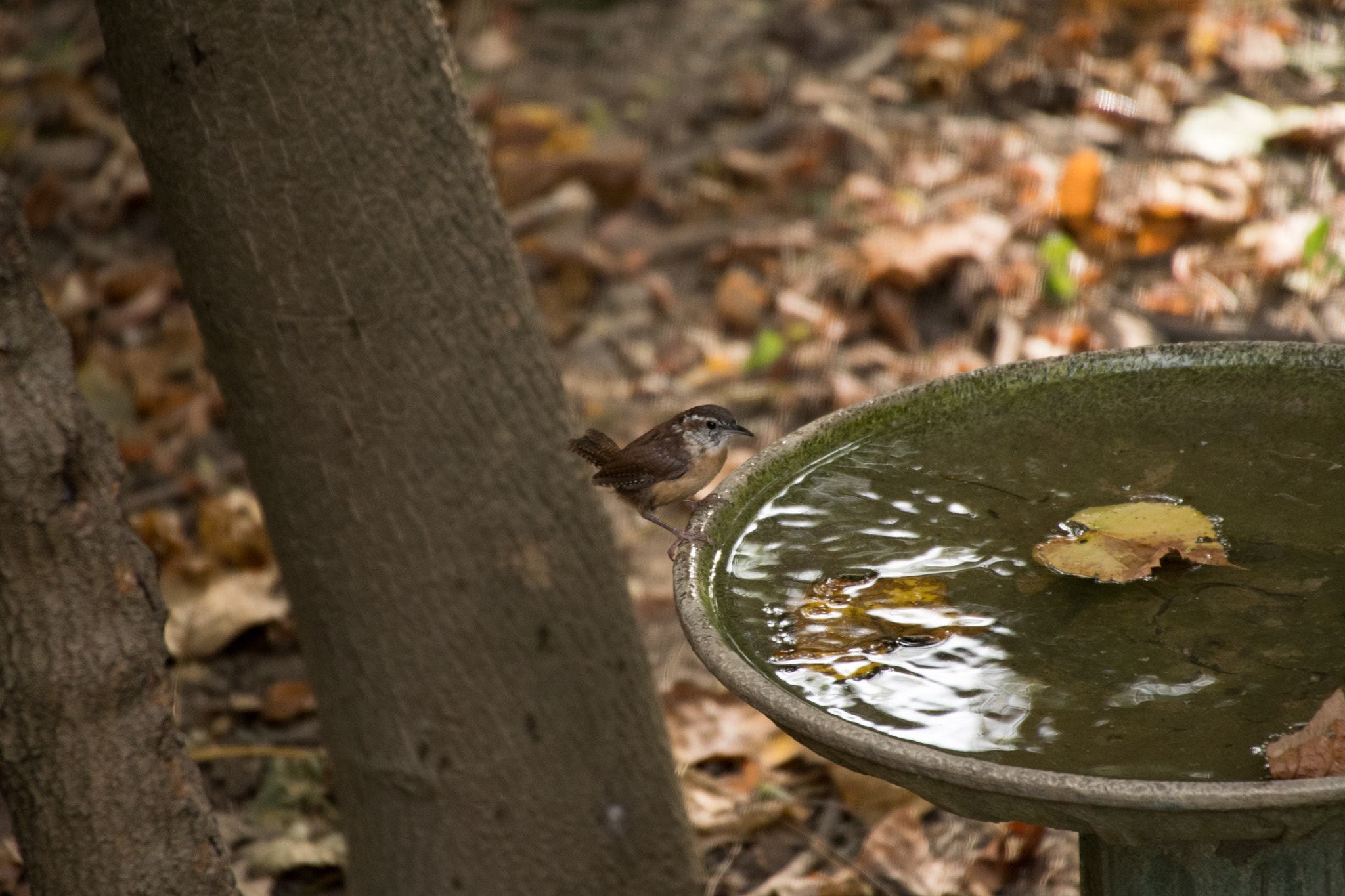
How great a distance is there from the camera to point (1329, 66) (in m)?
6.66

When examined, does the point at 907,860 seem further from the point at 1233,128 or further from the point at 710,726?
the point at 1233,128

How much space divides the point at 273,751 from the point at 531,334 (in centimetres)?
180

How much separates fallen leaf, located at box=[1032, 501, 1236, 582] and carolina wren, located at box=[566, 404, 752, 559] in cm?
90

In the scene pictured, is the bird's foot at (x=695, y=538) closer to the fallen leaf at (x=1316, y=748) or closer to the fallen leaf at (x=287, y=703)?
the fallen leaf at (x=1316, y=748)

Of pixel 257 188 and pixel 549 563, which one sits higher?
pixel 257 188

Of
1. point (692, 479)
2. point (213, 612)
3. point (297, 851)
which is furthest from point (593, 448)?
point (213, 612)

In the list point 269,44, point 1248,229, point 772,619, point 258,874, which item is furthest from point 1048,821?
point 1248,229

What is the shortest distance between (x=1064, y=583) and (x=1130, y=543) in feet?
0.43

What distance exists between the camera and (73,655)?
2402 mm

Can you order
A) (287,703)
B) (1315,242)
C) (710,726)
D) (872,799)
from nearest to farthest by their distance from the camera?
(872,799)
(710,726)
(287,703)
(1315,242)

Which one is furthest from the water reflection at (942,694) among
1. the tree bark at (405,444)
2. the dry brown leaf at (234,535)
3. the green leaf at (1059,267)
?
the green leaf at (1059,267)

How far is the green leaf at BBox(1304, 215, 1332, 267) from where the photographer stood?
17.2 feet

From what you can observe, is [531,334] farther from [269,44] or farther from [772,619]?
[772,619]

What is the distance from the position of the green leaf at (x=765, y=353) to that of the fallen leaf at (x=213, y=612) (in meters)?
2.16
